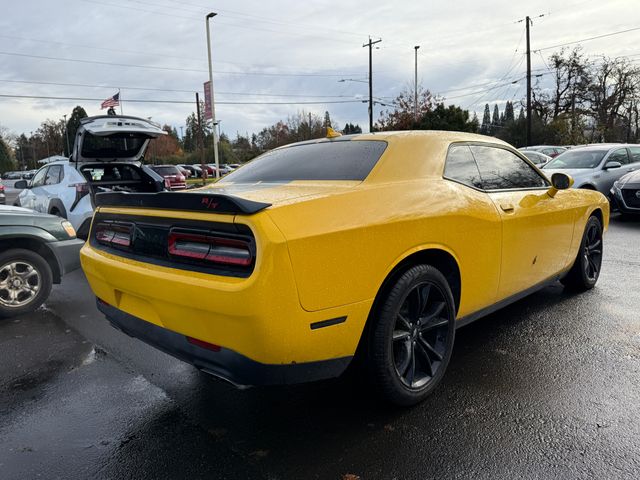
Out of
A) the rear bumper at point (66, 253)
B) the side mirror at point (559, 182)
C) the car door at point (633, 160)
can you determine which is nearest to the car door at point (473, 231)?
the side mirror at point (559, 182)

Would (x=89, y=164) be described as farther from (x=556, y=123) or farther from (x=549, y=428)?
(x=556, y=123)

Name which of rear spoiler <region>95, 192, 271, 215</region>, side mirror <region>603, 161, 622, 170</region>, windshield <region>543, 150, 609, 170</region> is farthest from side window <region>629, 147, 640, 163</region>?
rear spoiler <region>95, 192, 271, 215</region>

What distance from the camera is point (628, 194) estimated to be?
32.8 ft

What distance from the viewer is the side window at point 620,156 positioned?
38.2ft

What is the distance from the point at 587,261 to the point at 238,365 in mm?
4099

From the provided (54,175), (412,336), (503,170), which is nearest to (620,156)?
(503,170)

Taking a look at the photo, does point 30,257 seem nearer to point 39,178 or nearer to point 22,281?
point 22,281

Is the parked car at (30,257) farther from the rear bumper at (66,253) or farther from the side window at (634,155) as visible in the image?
the side window at (634,155)

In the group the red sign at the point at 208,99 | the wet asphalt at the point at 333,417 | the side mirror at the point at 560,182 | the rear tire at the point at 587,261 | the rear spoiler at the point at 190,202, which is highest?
the red sign at the point at 208,99

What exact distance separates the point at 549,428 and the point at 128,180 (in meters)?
8.07

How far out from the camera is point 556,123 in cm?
3969

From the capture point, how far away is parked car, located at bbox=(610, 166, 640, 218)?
9.85 m

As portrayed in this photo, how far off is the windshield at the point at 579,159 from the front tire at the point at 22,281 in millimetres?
11417

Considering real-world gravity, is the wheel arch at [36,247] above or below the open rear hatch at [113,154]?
below
